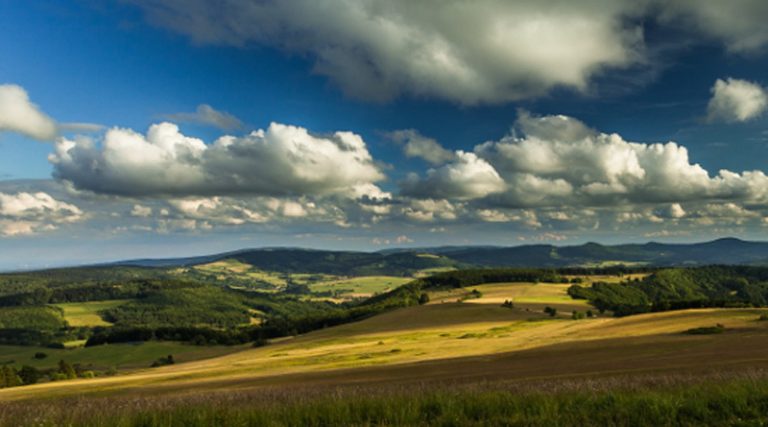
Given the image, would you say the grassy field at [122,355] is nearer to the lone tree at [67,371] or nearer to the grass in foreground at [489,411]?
the lone tree at [67,371]

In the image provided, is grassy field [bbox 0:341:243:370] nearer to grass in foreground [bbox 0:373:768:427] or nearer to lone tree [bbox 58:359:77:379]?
lone tree [bbox 58:359:77:379]

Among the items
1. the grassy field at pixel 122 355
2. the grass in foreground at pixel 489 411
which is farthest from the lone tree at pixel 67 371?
the grass in foreground at pixel 489 411

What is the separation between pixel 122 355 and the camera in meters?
157

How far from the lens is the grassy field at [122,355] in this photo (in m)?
145

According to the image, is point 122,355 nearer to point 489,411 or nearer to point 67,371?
point 67,371

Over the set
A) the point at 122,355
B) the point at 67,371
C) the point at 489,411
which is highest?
the point at 489,411

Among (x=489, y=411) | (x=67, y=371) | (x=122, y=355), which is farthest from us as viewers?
(x=122, y=355)

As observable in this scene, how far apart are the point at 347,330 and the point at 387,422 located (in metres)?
138

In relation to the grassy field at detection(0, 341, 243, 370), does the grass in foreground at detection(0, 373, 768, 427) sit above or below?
above

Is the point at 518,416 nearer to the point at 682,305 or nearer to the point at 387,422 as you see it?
the point at 387,422

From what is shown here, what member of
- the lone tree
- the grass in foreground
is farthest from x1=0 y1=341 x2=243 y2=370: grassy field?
the grass in foreground

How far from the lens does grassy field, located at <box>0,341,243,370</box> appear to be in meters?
145

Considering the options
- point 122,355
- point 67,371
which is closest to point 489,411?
point 67,371

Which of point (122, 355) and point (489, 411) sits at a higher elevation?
point (489, 411)
